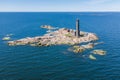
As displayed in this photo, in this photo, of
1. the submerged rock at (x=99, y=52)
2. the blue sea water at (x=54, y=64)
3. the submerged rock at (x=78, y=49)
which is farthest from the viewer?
the submerged rock at (x=78, y=49)

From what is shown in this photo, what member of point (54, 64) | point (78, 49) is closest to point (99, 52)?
point (78, 49)

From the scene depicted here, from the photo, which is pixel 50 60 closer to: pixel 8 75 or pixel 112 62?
pixel 8 75

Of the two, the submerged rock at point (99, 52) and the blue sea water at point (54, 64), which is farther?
the submerged rock at point (99, 52)

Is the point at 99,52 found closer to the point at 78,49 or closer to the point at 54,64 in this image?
the point at 78,49

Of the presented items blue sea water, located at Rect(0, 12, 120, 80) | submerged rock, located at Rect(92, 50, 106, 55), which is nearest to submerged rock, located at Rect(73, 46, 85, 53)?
blue sea water, located at Rect(0, 12, 120, 80)

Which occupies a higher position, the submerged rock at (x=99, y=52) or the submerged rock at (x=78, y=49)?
the submerged rock at (x=78, y=49)

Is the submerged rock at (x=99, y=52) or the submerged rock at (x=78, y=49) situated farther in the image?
the submerged rock at (x=78, y=49)

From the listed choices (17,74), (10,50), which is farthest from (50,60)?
(10,50)

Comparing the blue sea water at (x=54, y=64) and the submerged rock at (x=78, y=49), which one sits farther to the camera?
the submerged rock at (x=78, y=49)

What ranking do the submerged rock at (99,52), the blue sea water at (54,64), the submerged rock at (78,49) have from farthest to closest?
the submerged rock at (78,49) < the submerged rock at (99,52) < the blue sea water at (54,64)

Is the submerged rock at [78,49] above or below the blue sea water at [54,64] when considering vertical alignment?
above

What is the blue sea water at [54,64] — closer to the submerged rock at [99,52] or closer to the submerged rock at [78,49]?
the submerged rock at [99,52]

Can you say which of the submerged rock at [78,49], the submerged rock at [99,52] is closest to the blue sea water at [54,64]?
the submerged rock at [99,52]
